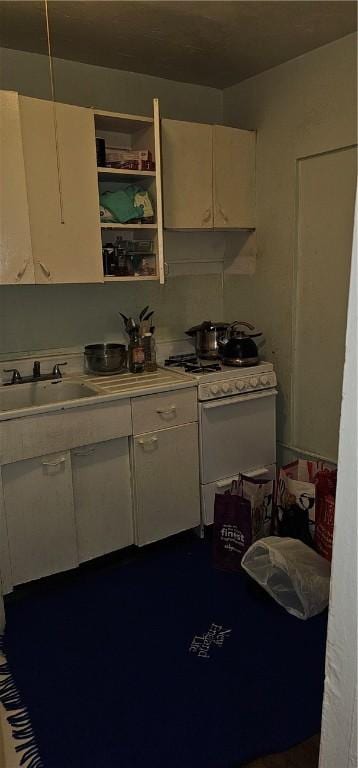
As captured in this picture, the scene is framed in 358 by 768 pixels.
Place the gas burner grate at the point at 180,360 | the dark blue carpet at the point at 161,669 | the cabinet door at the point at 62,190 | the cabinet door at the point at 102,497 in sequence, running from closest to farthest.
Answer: the dark blue carpet at the point at 161,669
the cabinet door at the point at 62,190
the cabinet door at the point at 102,497
the gas burner grate at the point at 180,360

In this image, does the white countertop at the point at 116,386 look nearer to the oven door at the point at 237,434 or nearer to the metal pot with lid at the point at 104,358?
the metal pot with lid at the point at 104,358

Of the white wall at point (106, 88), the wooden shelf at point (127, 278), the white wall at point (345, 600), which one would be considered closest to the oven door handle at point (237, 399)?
the wooden shelf at point (127, 278)

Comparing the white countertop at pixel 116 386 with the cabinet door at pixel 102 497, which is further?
the cabinet door at pixel 102 497

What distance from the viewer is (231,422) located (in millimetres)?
2889

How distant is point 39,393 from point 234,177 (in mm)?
1631

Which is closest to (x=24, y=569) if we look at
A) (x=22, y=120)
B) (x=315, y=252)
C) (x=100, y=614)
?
(x=100, y=614)

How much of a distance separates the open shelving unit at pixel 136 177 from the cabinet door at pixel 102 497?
0.86 m

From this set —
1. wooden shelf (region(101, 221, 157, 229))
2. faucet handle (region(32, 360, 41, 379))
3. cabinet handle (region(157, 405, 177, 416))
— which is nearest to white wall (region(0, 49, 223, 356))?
faucet handle (region(32, 360, 41, 379))

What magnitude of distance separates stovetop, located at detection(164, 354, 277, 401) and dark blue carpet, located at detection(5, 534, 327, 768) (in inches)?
35.3

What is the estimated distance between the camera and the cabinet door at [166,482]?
2.62m

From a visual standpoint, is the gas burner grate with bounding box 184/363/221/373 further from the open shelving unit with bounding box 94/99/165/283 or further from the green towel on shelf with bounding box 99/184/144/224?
the green towel on shelf with bounding box 99/184/144/224

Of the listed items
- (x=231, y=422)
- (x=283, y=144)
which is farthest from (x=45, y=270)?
(x=283, y=144)

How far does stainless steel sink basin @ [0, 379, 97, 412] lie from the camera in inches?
104

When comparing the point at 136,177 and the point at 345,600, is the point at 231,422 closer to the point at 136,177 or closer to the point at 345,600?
the point at 136,177
